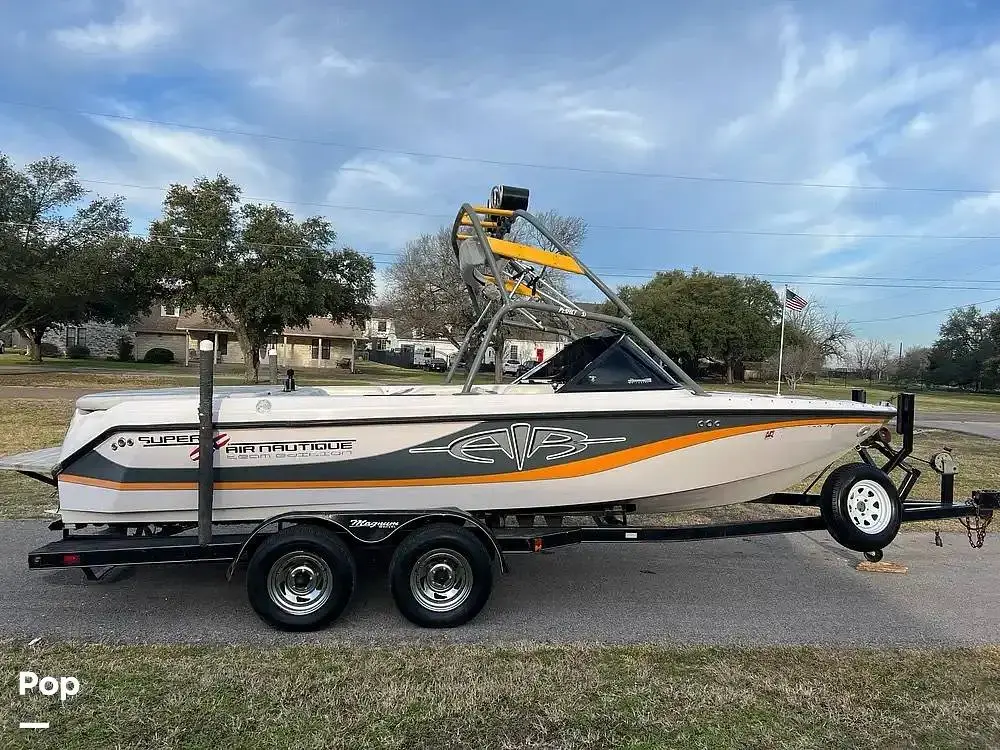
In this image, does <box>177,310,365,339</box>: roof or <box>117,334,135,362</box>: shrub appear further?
<box>177,310,365,339</box>: roof

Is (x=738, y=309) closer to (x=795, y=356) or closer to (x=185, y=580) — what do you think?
(x=795, y=356)

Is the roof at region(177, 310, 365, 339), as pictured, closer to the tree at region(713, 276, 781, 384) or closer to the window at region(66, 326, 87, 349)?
the window at region(66, 326, 87, 349)

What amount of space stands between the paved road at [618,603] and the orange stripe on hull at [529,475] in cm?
87

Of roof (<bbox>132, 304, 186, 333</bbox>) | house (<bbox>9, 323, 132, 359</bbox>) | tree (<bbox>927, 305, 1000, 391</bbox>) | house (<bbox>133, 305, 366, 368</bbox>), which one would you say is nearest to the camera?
house (<bbox>9, 323, 132, 359</bbox>)

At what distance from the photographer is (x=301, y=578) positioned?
419 cm

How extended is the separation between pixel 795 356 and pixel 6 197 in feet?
126

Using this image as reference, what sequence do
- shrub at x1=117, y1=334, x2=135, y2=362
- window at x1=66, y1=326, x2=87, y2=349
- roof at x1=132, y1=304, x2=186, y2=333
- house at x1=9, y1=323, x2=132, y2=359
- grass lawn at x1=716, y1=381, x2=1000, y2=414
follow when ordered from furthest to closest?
roof at x1=132, y1=304, x2=186, y2=333, house at x1=9, y1=323, x2=132, y2=359, window at x1=66, y1=326, x2=87, y2=349, shrub at x1=117, y1=334, x2=135, y2=362, grass lawn at x1=716, y1=381, x2=1000, y2=414

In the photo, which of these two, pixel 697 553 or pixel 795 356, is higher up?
pixel 795 356

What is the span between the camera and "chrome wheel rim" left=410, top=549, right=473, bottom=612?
4.21m

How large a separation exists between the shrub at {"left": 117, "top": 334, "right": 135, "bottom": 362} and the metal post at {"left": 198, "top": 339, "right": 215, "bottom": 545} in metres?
50.0

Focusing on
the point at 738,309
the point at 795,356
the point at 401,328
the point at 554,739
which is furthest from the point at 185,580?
the point at 738,309

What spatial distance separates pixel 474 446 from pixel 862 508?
2783 millimetres

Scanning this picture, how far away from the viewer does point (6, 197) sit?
80.5ft

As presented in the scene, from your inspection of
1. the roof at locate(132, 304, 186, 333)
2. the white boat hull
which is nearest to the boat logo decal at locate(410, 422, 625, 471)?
the white boat hull
